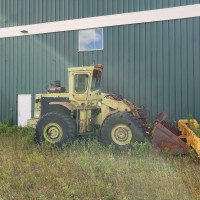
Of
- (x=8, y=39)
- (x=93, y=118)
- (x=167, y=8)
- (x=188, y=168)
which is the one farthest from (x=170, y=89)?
(x=8, y=39)

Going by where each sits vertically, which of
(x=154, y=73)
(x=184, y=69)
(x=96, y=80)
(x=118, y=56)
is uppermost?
(x=118, y=56)

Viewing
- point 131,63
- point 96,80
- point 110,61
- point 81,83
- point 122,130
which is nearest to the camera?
point 122,130

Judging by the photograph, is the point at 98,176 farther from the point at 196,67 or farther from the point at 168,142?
the point at 196,67

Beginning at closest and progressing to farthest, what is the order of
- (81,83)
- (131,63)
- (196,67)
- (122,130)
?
(122,130)
(81,83)
(196,67)
(131,63)

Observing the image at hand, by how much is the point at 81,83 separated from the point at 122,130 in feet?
6.81

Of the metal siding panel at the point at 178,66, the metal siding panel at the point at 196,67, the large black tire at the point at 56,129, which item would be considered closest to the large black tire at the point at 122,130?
the large black tire at the point at 56,129

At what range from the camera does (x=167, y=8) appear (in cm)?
1070

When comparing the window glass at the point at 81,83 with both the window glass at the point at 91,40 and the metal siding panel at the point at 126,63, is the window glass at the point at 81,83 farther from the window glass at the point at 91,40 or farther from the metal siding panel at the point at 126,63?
the window glass at the point at 91,40

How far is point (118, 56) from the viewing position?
38.1 feet

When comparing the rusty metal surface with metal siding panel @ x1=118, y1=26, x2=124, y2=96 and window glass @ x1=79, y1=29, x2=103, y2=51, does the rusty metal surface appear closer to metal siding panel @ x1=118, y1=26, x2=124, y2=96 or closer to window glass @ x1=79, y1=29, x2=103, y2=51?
metal siding panel @ x1=118, y1=26, x2=124, y2=96

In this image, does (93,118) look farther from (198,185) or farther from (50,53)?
(50,53)

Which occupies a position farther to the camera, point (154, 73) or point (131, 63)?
point (131, 63)

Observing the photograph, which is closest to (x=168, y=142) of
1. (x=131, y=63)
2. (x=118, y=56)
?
(x=131, y=63)

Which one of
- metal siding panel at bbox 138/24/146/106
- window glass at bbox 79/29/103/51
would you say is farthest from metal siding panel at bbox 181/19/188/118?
window glass at bbox 79/29/103/51
